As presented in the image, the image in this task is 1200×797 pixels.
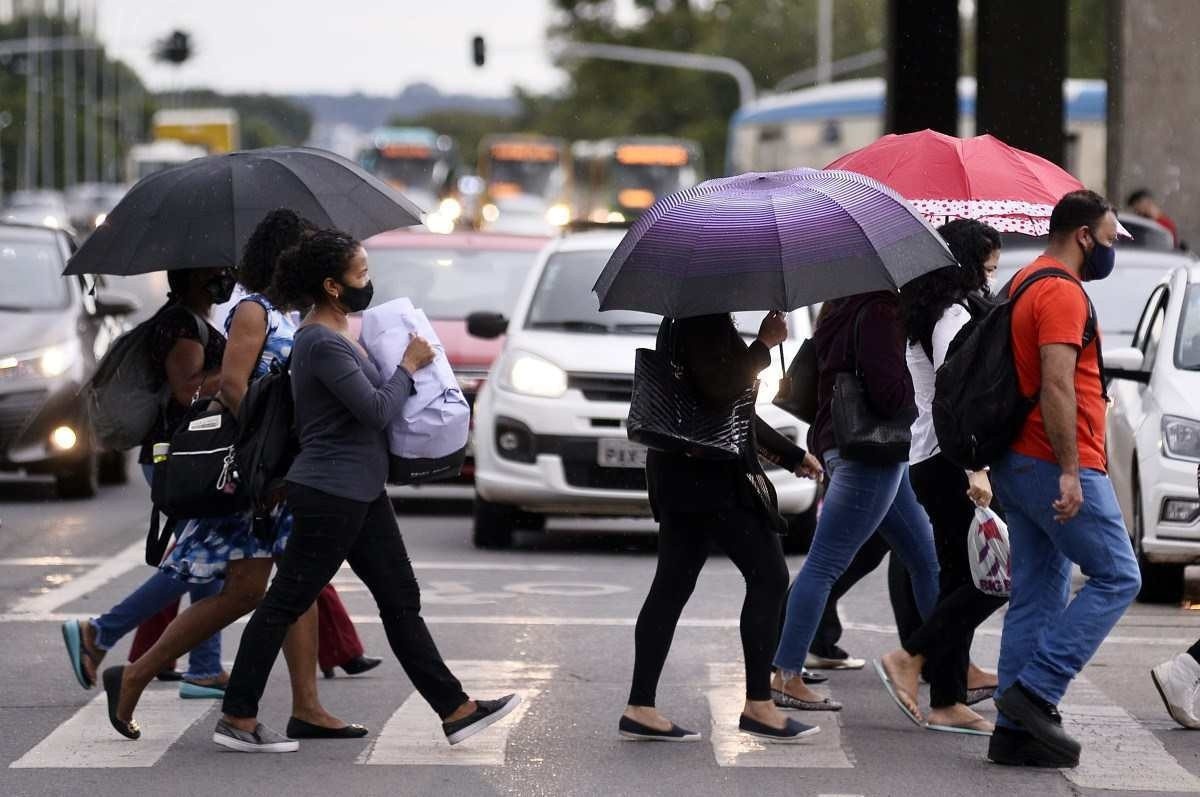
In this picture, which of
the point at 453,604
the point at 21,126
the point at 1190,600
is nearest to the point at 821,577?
the point at 453,604

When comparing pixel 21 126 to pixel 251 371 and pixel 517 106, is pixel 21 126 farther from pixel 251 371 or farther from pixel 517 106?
pixel 251 371

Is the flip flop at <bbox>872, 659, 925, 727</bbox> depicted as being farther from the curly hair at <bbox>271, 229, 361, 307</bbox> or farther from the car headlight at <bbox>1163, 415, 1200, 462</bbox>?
the car headlight at <bbox>1163, 415, 1200, 462</bbox>

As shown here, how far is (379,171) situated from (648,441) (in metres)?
60.7

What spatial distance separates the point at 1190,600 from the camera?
36.6ft

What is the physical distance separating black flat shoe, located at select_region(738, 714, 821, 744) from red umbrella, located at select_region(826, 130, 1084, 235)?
1923 mm

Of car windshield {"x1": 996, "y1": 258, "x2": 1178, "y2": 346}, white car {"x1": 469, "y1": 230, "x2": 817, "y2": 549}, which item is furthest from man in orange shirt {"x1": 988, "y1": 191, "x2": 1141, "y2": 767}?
car windshield {"x1": 996, "y1": 258, "x2": 1178, "y2": 346}

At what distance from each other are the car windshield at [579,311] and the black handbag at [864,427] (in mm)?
5225

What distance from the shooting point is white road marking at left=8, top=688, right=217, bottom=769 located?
7086 mm

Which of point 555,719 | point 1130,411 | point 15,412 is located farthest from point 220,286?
point 15,412

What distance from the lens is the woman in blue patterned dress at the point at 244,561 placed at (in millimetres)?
7262

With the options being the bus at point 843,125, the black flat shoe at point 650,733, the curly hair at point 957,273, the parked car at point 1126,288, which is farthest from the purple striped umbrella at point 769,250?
the bus at point 843,125

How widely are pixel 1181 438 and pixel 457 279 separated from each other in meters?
6.21

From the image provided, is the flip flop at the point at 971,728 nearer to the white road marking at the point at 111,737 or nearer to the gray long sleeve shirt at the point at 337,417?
the gray long sleeve shirt at the point at 337,417

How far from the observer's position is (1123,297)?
1504 cm
